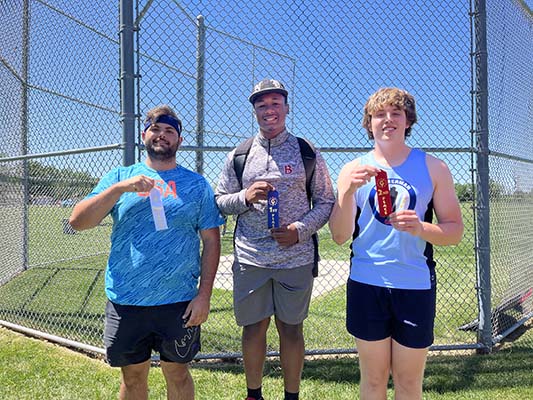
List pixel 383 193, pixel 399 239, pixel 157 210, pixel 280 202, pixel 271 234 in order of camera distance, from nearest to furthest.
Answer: pixel 383 193 → pixel 399 239 → pixel 157 210 → pixel 271 234 → pixel 280 202

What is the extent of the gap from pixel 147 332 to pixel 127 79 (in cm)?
207

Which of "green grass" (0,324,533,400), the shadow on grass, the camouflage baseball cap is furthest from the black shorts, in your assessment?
the shadow on grass

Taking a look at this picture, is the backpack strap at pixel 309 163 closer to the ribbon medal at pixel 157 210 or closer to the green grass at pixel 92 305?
the ribbon medal at pixel 157 210

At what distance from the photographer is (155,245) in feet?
7.70

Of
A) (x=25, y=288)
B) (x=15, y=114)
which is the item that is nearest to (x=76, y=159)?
(x=15, y=114)

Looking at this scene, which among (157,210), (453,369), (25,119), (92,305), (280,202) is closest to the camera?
(157,210)

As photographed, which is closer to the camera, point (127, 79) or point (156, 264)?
point (156, 264)

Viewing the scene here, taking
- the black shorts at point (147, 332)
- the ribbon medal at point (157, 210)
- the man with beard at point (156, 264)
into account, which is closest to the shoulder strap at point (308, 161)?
the man with beard at point (156, 264)

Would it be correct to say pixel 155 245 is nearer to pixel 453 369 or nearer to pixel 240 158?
pixel 240 158

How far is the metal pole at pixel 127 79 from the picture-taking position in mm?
3457

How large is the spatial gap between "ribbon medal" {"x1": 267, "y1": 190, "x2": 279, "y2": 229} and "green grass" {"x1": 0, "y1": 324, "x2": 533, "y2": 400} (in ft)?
4.93

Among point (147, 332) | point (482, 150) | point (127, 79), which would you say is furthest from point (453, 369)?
point (127, 79)

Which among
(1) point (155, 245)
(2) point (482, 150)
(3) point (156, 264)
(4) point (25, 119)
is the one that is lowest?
(3) point (156, 264)

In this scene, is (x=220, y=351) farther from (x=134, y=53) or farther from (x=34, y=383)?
(x=134, y=53)
